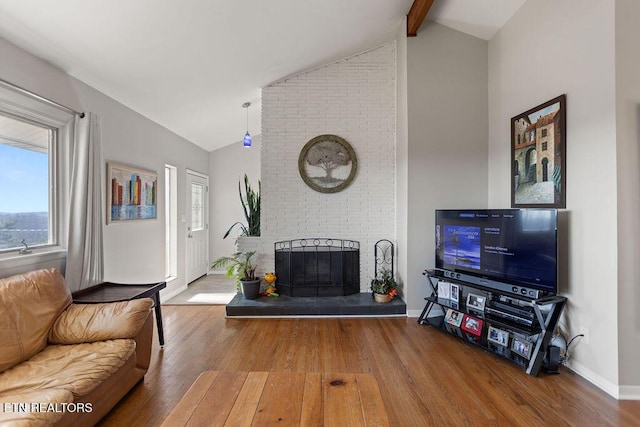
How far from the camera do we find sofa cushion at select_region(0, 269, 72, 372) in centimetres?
184

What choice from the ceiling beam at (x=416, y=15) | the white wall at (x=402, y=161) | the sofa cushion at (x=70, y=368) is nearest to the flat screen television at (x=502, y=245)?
the white wall at (x=402, y=161)

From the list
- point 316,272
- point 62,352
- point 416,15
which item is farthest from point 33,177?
point 416,15

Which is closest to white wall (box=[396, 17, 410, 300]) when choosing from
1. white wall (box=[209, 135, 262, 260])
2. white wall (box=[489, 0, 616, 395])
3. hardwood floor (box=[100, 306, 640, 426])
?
hardwood floor (box=[100, 306, 640, 426])

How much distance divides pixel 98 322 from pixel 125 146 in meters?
2.27

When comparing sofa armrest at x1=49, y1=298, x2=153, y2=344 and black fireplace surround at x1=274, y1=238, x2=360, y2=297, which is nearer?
sofa armrest at x1=49, y1=298, x2=153, y2=344

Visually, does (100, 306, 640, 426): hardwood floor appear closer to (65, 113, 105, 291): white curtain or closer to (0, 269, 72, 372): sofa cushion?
(0, 269, 72, 372): sofa cushion

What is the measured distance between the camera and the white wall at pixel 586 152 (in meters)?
2.19

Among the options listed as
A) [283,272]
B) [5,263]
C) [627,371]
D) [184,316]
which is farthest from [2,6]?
[627,371]

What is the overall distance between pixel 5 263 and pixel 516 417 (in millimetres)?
3625

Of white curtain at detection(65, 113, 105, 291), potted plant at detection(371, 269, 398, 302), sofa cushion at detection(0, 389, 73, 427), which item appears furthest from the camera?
potted plant at detection(371, 269, 398, 302)

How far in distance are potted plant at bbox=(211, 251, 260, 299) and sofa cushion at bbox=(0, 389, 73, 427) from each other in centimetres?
246

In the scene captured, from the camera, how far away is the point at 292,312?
369 cm

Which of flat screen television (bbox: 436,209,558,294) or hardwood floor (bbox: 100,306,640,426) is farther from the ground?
flat screen television (bbox: 436,209,558,294)

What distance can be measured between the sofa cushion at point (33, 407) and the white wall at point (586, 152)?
3323mm
